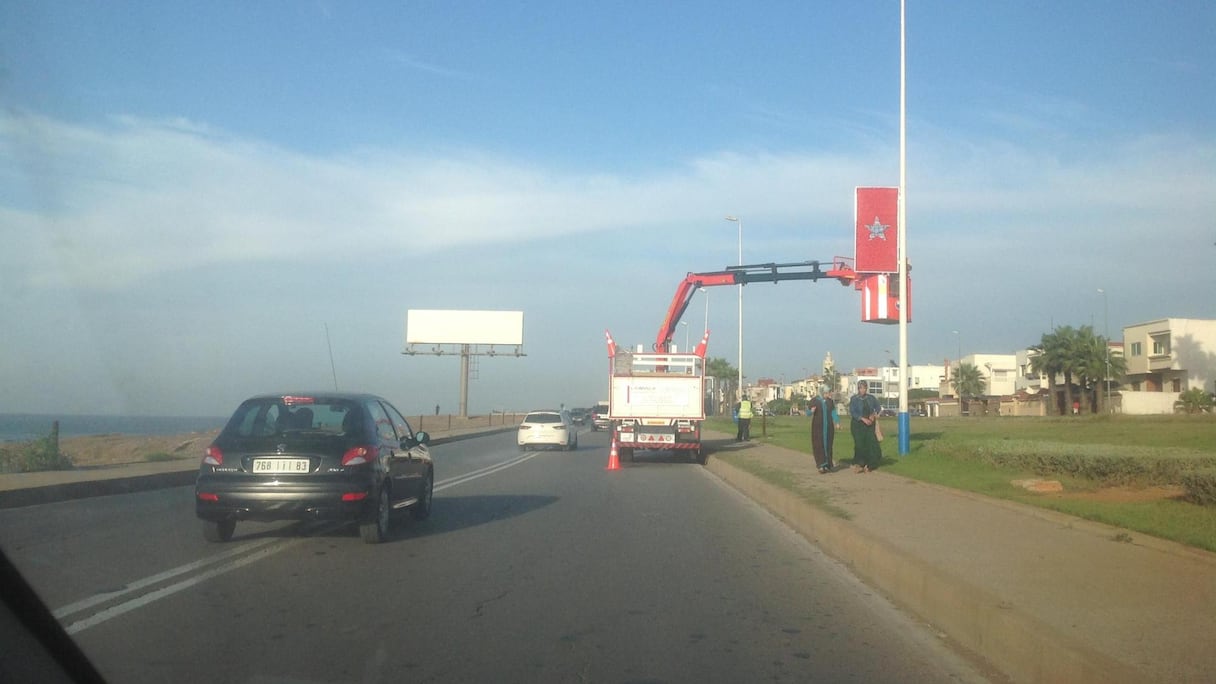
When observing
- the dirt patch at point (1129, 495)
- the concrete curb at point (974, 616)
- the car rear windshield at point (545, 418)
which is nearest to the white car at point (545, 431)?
the car rear windshield at point (545, 418)

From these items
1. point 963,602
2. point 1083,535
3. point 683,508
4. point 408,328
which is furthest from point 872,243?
point 408,328

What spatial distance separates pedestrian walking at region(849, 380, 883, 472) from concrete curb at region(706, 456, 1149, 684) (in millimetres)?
7950

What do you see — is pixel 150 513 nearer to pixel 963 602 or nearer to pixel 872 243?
pixel 963 602

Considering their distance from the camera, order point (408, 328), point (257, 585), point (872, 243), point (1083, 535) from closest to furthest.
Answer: point (257, 585), point (1083, 535), point (872, 243), point (408, 328)

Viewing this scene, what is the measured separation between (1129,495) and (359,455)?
10.4 meters

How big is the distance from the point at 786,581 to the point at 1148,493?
289 inches

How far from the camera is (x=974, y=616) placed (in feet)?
22.4

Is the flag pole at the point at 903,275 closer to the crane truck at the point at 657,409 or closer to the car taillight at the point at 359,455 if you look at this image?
the crane truck at the point at 657,409

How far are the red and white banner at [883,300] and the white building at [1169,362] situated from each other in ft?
145

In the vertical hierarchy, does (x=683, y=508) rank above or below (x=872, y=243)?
below

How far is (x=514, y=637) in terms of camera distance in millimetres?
6934

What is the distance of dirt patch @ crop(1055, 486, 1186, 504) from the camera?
517 inches

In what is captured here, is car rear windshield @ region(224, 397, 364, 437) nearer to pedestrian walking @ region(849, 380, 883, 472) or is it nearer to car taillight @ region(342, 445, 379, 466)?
car taillight @ region(342, 445, 379, 466)

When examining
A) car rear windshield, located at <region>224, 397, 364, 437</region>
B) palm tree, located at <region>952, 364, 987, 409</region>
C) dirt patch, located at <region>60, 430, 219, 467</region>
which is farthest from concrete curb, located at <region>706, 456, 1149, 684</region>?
palm tree, located at <region>952, 364, 987, 409</region>
